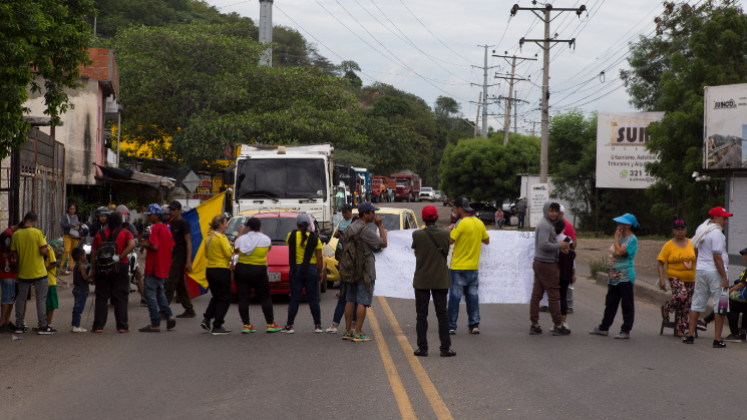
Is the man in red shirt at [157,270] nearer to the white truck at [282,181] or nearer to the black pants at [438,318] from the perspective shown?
the black pants at [438,318]

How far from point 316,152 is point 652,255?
41.6 ft

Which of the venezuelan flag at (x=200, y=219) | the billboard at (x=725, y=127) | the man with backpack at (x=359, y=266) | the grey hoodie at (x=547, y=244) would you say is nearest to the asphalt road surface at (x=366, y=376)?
the man with backpack at (x=359, y=266)

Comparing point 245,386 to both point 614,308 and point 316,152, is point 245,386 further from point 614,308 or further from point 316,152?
point 316,152

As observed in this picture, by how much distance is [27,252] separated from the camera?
404 inches

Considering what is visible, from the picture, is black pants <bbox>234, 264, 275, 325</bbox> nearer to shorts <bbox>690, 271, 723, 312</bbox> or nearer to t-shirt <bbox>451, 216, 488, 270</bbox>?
t-shirt <bbox>451, 216, 488, 270</bbox>

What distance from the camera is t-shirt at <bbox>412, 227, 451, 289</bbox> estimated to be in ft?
28.1

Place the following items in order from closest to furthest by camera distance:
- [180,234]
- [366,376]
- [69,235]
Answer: [366,376]
[180,234]
[69,235]

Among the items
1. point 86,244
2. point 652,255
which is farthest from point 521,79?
point 86,244

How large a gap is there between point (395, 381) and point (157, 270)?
15.9 ft

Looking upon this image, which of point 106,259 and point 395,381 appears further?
point 106,259

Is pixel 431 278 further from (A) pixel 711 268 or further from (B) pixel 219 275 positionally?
(A) pixel 711 268

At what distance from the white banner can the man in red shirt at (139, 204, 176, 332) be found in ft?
9.95

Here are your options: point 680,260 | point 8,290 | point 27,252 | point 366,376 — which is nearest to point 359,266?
point 366,376

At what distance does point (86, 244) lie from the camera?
14.8 m
